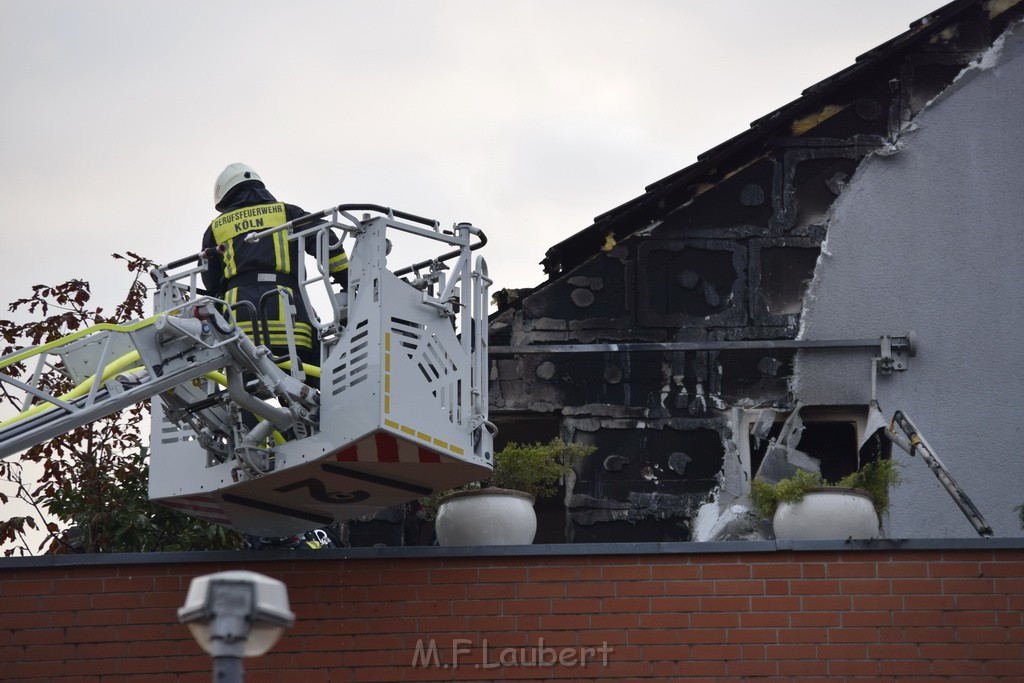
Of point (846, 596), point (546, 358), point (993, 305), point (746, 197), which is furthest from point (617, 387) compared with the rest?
point (846, 596)

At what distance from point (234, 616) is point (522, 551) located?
4617mm

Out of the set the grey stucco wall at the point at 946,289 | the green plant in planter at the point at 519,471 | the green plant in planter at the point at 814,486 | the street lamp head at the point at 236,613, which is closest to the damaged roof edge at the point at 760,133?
the grey stucco wall at the point at 946,289

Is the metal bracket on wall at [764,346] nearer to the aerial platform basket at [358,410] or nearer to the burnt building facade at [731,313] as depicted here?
the burnt building facade at [731,313]

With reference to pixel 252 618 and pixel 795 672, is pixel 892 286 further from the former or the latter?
pixel 252 618

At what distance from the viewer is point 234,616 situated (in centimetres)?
579

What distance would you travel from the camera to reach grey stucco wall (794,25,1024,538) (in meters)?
13.7

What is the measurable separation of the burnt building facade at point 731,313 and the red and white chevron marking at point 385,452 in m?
4.11

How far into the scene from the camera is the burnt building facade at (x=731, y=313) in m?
14.0

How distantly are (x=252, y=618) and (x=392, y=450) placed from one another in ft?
13.6

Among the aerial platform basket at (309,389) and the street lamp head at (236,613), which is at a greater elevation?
the aerial platform basket at (309,389)

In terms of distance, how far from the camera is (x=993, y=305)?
14.2 meters

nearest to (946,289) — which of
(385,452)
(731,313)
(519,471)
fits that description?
(731,313)

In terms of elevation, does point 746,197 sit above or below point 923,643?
above

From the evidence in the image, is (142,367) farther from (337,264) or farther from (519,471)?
(519,471)
